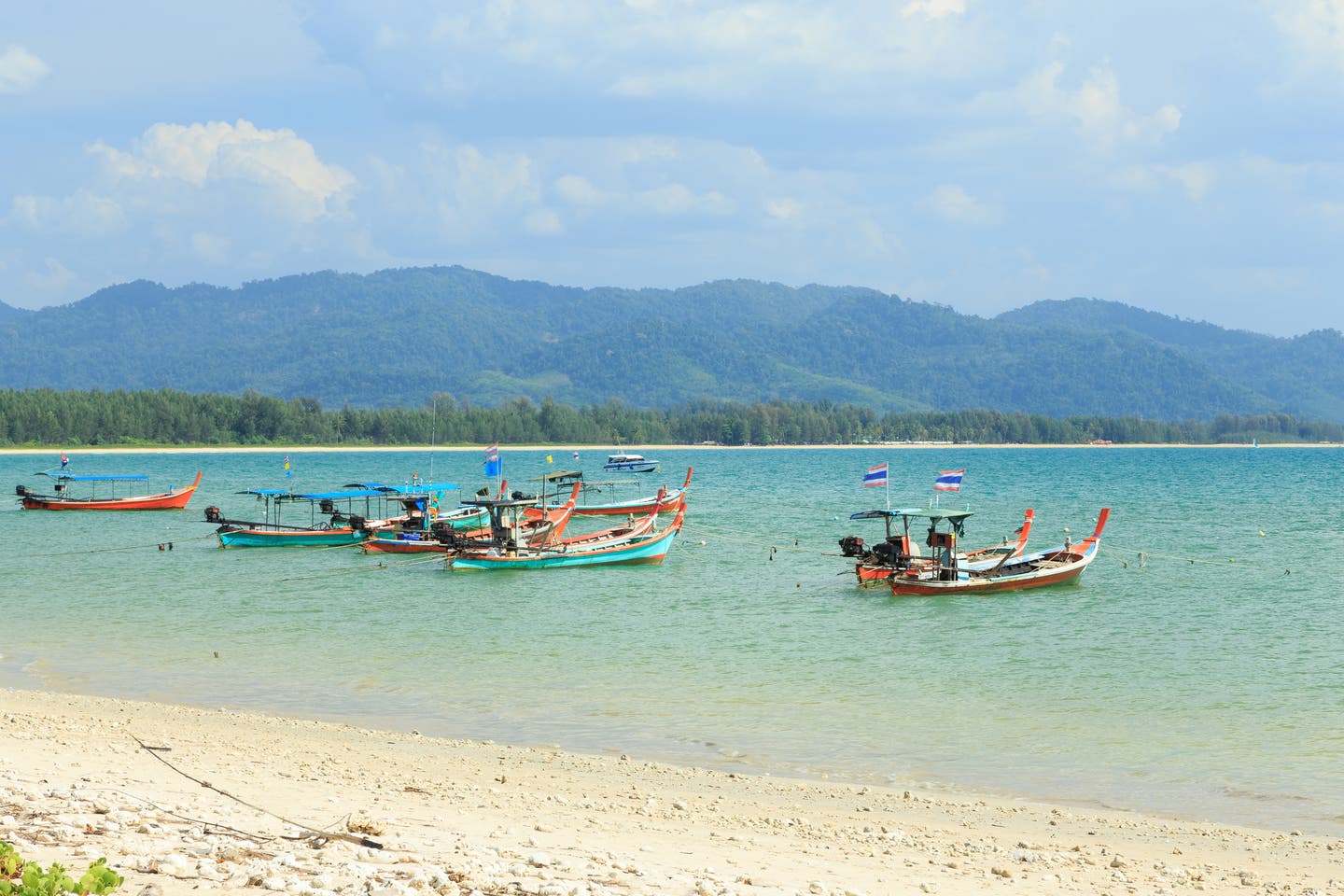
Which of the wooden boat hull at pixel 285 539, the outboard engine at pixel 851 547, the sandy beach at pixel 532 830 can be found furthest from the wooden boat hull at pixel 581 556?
the sandy beach at pixel 532 830

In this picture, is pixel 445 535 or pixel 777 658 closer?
pixel 777 658

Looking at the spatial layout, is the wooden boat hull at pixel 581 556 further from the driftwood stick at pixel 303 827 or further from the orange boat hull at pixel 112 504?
the orange boat hull at pixel 112 504

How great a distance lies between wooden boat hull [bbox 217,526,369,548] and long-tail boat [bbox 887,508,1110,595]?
1071 inches

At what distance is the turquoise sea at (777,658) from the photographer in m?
19.0

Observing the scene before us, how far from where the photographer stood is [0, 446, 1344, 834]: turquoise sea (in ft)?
62.3

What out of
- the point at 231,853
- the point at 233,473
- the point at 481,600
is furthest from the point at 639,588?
the point at 233,473

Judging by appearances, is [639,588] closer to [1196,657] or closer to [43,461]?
[1196,657]

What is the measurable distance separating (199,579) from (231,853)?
116 feet

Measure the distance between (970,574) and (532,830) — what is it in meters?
28.4

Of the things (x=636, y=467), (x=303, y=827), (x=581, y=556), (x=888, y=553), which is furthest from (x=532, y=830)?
(x=636, y=467)

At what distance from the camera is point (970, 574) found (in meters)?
39.2

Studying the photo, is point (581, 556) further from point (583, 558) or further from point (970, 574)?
point (970, 574)

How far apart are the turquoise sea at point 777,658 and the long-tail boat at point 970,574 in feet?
1.54

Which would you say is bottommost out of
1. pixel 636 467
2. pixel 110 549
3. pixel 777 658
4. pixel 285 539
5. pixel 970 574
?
pixel 110 549
